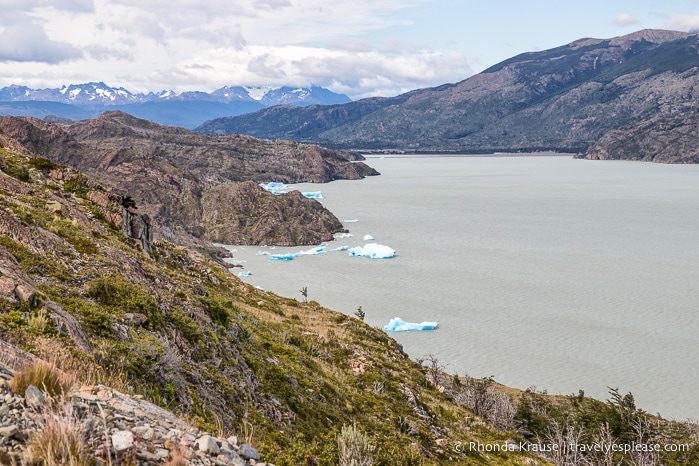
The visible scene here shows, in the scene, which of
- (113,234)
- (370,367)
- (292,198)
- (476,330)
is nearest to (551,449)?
(370,367)

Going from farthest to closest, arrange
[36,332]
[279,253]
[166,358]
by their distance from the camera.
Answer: [279,253], [166,358], [36,332]

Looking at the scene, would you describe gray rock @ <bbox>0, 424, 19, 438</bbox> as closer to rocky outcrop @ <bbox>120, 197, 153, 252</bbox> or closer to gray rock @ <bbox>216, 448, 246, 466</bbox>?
gray rock @ <bbox>216, 448, 246, 466</bbox>

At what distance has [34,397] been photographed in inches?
231

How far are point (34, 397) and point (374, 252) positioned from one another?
92.8m

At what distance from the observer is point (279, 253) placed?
354ft

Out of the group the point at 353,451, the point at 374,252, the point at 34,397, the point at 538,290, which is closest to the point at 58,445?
the point at 34,397

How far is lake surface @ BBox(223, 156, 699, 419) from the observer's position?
160 ft

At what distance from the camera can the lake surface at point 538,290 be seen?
4888 cm

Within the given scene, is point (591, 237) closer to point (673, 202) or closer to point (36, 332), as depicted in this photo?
point (673, 202)

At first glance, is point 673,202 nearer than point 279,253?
No

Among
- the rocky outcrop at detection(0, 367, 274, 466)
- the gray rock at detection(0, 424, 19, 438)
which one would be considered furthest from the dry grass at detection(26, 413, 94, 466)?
the gray rock at detection(0, 424, 19, 438)

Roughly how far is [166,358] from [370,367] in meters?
16.8

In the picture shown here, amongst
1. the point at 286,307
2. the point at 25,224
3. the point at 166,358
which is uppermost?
the point at 25,224

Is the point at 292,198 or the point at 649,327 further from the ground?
the point at 292,198
